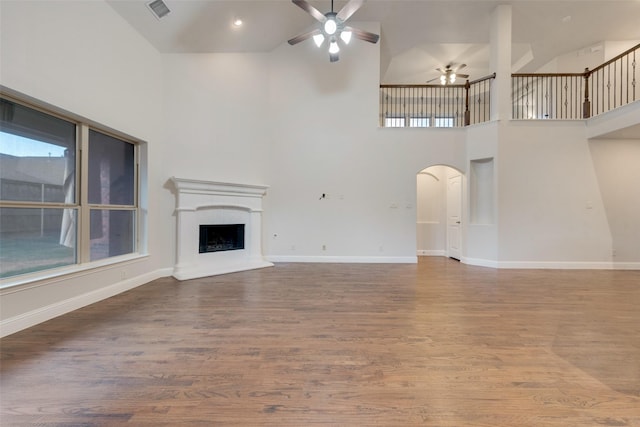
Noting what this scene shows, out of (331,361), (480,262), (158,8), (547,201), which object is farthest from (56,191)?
(547,201)

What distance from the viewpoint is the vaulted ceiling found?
4309mm

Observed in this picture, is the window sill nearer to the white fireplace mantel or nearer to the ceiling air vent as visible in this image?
the white fireplace mantel

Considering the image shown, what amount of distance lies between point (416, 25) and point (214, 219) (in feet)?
19.8

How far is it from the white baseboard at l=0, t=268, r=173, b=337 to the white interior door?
642 cm

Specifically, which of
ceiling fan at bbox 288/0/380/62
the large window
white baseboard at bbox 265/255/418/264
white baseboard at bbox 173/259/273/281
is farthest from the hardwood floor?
ceiling fan at bbox 288/0/380/62

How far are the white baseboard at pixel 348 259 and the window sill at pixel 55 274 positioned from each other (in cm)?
283

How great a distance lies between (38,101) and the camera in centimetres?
265

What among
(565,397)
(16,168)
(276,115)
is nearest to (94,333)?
(16,168)

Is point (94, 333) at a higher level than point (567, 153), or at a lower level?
lower

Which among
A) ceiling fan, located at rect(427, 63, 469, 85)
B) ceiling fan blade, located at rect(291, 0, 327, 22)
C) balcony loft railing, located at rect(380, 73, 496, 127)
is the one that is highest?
ceiling fan, located at rect(427, 63, 469, 85)

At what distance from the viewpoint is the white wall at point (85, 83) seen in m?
2.46

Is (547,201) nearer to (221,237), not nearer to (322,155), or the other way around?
(322,155)

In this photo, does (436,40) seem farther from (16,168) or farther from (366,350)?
(16,168)

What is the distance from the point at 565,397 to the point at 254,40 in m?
6.54
